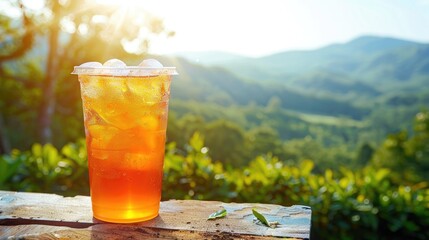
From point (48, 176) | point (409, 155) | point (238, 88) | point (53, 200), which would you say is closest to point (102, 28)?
point (48, 176)

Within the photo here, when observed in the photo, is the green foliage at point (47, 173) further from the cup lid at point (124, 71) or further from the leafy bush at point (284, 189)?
the cup lid at point (124, 71)

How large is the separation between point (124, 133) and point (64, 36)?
16.0 metres

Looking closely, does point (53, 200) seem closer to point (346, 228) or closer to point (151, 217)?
point (151, 217)

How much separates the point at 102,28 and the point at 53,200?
565 inches

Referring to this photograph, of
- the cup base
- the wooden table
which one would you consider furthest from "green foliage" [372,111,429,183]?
the cup base

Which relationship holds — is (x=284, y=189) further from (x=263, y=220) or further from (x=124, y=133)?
(x=124, y=133)

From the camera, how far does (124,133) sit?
187 cm

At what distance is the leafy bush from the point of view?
4074 mm

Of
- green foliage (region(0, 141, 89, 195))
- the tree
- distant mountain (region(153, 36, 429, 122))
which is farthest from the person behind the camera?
distant mountain (region(153, 36, 429, 122))

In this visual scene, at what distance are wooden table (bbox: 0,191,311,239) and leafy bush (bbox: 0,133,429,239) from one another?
6.34ft

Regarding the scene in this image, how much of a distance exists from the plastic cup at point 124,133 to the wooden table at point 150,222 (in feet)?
0.32

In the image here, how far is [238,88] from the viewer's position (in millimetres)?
89562

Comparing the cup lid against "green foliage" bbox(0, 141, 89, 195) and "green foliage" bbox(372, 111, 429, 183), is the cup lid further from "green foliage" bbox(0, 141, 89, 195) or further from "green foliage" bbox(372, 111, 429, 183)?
"green foliage" bbox(372, 111, 429, 183)

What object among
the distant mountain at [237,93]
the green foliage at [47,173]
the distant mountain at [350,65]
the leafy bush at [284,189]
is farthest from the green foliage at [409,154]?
the distant mountain at [350,65]
